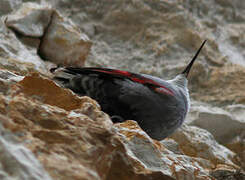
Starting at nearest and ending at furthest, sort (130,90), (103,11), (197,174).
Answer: (197,174)
(130,90)
(103,11)

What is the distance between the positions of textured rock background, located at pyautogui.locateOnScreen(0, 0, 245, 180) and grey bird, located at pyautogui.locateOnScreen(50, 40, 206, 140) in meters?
0.27

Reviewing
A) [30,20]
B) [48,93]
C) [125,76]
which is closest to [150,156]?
[48,93]

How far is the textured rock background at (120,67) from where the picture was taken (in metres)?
1.31

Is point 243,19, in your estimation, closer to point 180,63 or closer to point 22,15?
point 180,63

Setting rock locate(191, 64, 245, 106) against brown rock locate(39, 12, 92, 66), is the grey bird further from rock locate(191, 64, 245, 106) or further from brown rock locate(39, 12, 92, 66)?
rock locate(191, 64, 245, 106)

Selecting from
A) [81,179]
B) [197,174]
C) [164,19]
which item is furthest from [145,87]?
[164,19]

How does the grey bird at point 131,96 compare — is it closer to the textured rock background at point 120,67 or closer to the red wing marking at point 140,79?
the red wing marking at point 140,79

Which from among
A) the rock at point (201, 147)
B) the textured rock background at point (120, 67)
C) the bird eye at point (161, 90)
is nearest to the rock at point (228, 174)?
the textured rock background at point (120, 67)

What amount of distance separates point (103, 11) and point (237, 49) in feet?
6.33

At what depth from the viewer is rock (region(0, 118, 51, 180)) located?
42.0 inches

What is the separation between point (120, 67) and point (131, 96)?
2283 mm

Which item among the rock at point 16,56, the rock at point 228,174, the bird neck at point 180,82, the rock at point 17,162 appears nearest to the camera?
the rock at point 17,162

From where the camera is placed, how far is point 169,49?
4.86 m

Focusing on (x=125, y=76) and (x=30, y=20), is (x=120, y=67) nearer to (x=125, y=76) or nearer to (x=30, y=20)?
(x=30, y=20)
